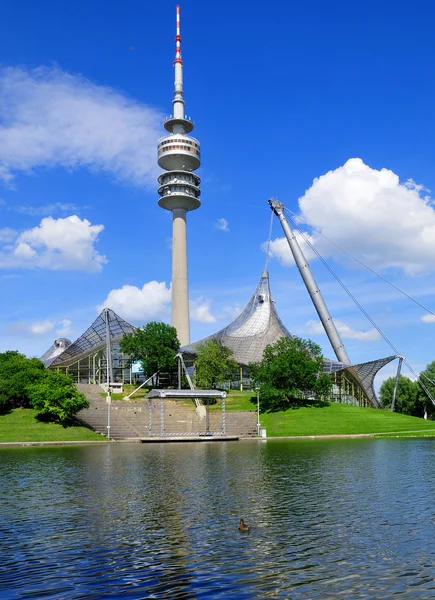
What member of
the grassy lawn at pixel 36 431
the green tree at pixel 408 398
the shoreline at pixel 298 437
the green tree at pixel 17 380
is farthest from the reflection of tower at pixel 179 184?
the shoreline at pixel 298 437

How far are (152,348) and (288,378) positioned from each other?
95.1 feet

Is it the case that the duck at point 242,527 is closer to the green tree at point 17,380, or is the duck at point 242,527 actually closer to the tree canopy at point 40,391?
the tree canopy at point 40,391

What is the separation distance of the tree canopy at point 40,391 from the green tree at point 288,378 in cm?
2624

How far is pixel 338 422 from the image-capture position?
73.4 m

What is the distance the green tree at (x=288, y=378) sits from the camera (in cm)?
8138

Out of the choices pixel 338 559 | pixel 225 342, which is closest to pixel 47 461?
pixel 338 559

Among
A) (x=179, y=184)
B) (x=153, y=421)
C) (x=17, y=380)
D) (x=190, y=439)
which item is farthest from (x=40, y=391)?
(x=179, y=184)

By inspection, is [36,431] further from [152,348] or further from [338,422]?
[152,348]

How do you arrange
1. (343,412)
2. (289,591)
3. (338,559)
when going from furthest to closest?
(343,412)
(338,559)
(289,591)

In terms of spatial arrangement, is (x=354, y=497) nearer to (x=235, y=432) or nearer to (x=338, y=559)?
(x=338, y=559)

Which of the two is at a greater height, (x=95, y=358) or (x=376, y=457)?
(x=95, y=358)

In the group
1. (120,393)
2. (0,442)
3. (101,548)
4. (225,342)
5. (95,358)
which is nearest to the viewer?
(101,548)

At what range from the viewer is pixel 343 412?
80250mm

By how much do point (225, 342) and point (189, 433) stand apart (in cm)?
4396
